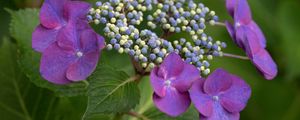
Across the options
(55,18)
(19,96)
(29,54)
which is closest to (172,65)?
(55,18)

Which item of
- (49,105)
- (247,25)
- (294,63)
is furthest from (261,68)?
(294,63)

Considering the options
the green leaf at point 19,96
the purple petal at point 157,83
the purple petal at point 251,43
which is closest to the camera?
the purple petal at point 157,83

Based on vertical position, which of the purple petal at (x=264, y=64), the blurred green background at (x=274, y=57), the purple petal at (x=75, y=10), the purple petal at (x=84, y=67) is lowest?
the blurred green background at (x=274, y=57)

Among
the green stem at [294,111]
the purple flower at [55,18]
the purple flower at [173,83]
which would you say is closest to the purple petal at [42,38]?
the purple flower at [55,18]

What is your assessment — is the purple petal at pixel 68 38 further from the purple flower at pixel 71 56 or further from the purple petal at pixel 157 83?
the purple petal at pixel 157 83

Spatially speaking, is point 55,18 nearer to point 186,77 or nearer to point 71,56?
point 71,56

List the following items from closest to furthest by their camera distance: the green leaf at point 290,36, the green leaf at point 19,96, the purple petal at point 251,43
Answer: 1. the purple petal at point 251,43
2. the green leaf at point 19,96
3. the green leaf at point 290,36

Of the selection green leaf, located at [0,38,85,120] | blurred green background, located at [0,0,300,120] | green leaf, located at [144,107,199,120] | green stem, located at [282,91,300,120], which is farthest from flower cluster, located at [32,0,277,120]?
green stem, located at [282,91,300,120]
